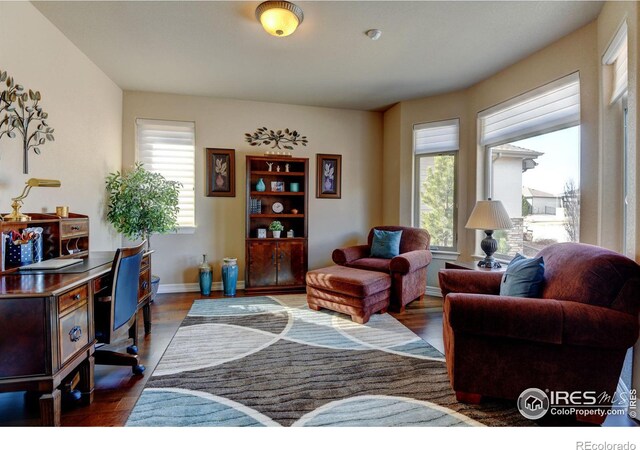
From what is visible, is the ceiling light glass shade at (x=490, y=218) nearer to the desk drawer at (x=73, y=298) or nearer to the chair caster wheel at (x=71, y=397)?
the desk drawer at (x=73, y=298)

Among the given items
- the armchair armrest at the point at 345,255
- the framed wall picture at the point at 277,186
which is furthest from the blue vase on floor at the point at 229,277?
the armchair armrest at the point at 345,255

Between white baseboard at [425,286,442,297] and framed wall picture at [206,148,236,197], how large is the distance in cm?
312

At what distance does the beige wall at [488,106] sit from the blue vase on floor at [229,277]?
8.26 feet

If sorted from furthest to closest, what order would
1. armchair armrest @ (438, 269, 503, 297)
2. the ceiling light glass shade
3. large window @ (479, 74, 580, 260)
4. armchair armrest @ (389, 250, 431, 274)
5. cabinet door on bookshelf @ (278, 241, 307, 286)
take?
cabinet door on bookshelf @ (278, 241, 307, 286) → armchair armrest @ (389, 250, 431, 274) → the ceiling light glass shade → large window @ (479, 74, 580, 260) → armchair armrest @ (438, 269, 503, 297)

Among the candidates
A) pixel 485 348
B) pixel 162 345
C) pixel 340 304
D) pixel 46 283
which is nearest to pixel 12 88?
pixel 46 283

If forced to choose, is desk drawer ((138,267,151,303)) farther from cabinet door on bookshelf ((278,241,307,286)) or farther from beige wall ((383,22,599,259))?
beige wall ((383,22,599,259))

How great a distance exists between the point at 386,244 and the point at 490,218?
1400 millimetres

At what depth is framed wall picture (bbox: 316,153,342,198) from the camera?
4.88 m

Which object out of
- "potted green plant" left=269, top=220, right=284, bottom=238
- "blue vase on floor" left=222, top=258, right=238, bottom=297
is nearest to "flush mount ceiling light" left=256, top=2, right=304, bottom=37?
"potted green plant" left=269, top=220, right=284, bottom=238

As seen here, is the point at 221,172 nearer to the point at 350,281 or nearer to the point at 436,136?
the point at 350,281

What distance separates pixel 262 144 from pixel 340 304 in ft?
8.93

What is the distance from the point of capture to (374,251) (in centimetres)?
418

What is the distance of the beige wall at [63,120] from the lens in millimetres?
2244

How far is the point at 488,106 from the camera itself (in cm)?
372
